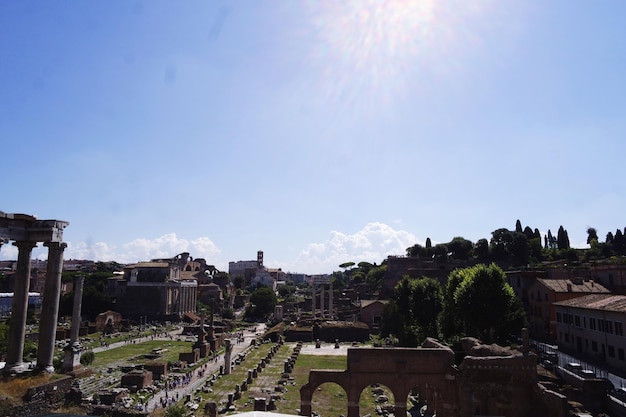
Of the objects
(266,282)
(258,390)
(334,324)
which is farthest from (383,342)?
(266,282)

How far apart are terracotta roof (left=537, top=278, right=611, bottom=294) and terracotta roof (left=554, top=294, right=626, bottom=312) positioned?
4666mm

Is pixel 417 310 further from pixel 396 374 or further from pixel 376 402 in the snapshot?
pixel 396 374

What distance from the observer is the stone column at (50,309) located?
70.2 ft

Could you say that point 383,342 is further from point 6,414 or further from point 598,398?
point 6,414

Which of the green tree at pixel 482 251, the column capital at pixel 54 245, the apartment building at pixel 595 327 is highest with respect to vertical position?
the green tree at pixel 482 251

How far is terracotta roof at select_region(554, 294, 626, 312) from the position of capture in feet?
98.7

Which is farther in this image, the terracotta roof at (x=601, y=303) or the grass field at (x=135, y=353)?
the grass field at (x=135, y=353)

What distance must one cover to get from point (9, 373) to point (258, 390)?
15995 mm

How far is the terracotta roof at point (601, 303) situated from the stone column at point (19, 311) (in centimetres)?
3422

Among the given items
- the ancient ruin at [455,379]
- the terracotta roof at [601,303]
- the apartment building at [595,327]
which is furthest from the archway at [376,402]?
the terracotta roof at [601,303]

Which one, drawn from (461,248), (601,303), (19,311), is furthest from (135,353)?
(461,248)

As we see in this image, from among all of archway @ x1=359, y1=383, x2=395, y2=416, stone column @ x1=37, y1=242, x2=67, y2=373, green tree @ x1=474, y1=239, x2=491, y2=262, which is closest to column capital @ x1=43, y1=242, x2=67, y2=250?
stone column @ x1=37, y1=242, x2=67, y2=373

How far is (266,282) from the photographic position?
154m

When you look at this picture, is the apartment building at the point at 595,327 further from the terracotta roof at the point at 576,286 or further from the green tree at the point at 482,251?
the green tree at the point at 482,251
